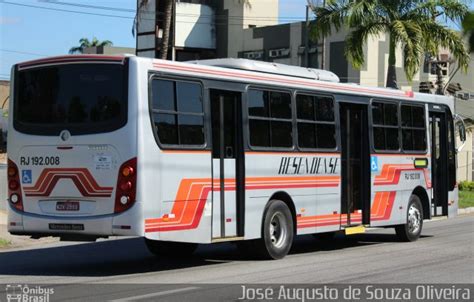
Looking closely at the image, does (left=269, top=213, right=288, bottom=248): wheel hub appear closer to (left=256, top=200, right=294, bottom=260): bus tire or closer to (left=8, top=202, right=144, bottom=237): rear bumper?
(left=256, top=200, right=294, bottom=260): bus tire

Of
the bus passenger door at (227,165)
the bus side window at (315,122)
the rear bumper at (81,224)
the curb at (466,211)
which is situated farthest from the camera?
the curb at (466,211)

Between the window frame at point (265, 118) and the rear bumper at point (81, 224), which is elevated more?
the window frame at point (265, 118)

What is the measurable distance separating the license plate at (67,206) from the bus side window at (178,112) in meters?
1.51

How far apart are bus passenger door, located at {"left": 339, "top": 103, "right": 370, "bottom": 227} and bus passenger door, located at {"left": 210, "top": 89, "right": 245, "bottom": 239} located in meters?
3.33

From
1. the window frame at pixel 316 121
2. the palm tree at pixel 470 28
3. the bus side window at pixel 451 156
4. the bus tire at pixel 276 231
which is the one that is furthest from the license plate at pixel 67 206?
the bus side window at pixel 451 156

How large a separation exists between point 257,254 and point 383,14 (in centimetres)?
1845

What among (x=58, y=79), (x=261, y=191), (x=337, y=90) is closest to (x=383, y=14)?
(x=337, y=90)

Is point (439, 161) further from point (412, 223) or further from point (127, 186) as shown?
point (127, 186)

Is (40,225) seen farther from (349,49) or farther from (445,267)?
(349,49)

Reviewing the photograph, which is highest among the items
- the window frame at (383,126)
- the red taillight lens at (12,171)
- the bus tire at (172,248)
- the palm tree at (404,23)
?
the palm tree at (404,23)

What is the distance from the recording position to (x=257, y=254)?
45.9 feet

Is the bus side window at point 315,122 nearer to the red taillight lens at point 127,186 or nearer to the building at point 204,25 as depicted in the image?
the red taillight lens at point 127,186

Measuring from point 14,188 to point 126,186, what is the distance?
202 centimetres

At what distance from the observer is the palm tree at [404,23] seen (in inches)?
1155
